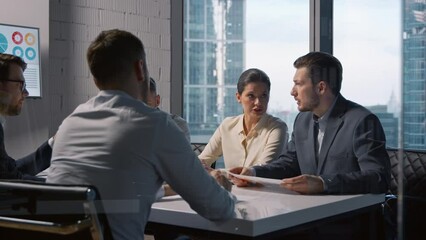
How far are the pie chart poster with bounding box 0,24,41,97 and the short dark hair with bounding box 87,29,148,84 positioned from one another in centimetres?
200

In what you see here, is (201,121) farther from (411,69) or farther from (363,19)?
(411,69)

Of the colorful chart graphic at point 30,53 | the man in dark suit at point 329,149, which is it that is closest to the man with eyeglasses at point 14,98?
the man in dark suit at point 329,149

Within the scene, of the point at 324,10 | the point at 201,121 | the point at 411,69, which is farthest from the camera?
the point at 201,121

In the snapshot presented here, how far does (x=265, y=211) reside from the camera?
1.42m

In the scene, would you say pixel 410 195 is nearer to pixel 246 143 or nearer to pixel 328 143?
pixel 328 143

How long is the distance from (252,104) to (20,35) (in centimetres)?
149

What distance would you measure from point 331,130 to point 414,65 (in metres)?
0.64

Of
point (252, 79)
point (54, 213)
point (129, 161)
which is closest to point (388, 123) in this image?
point (129, 161)

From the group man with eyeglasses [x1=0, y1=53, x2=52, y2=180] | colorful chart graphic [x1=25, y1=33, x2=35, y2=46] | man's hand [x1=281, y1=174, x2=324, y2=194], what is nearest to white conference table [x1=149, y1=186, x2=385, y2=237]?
man's hand [x1=281, y1=174, x2=324, y2=194]

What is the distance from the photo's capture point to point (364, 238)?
1.77 meters

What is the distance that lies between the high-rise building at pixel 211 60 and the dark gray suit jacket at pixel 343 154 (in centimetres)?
149

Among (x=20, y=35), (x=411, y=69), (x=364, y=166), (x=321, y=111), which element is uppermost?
(x=20, y=35)

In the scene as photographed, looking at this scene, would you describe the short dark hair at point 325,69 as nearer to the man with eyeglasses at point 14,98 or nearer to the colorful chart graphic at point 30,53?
the man with eyeglasses at point 14,98

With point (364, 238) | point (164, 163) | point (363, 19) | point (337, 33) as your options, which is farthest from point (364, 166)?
point (337, 33)
